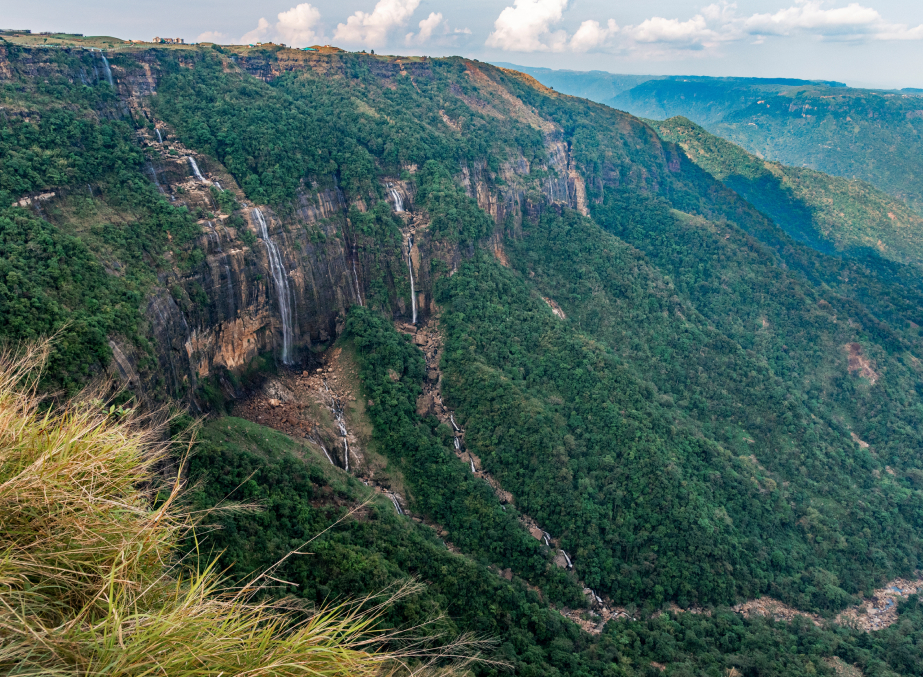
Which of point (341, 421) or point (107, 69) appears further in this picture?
point (107, 69)

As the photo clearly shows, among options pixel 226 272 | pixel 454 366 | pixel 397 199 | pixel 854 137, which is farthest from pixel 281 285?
pixel 854 137

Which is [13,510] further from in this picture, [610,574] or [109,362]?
[610,574]

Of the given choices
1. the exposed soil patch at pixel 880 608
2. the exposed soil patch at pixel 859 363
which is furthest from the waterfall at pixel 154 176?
the exposed soil patch at pixel 859 363

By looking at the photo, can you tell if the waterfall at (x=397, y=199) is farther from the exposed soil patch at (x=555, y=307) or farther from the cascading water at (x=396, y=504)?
the cascading water at (x=396, y=504)

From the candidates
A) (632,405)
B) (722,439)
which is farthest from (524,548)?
(722,439)

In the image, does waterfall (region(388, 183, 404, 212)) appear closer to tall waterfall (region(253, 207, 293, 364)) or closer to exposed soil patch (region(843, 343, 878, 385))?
tall waterfall (region(253, 207, 293, 364))

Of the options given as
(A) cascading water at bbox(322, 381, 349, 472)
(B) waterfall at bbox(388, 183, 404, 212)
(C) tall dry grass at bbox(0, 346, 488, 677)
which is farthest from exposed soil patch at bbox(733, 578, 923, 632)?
(B) waterfall at bbox(388, 183, 404, 212)

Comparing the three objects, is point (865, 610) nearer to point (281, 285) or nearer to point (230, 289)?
point (281, 285)

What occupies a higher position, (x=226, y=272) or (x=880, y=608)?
(x=226, y=272)
